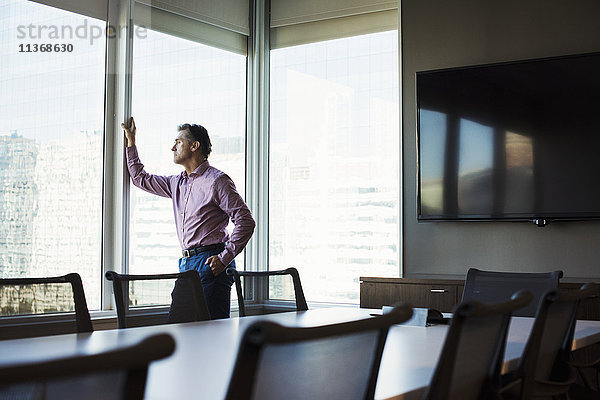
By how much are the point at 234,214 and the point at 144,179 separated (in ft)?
2.86

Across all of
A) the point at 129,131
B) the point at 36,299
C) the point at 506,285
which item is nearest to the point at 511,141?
the point at 506,285

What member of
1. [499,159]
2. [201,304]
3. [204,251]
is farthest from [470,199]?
[201,304]

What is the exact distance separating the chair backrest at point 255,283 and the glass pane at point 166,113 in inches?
70.5

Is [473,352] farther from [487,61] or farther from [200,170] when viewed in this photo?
[487,61]

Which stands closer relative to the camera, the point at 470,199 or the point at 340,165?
the point at 470,199

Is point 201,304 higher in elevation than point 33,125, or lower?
lower

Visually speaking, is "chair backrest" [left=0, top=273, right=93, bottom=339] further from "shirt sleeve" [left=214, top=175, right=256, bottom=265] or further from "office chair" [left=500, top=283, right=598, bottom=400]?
"shirt sleeve" [left=214, top=175, right=256, bottom=265]

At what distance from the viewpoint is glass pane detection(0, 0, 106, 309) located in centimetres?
437

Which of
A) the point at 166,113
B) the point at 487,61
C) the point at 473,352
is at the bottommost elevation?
the point at 473,352

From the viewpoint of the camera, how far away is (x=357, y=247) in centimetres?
580

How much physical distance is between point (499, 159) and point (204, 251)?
214cm

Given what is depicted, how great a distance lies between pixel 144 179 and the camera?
502cm

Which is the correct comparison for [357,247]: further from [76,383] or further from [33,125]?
[76,383]

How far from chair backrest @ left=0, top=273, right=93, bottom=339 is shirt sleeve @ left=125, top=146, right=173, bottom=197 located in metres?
2.31
